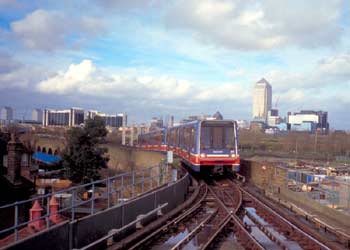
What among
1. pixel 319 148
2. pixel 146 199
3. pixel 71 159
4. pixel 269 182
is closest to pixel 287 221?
pixel 146 199

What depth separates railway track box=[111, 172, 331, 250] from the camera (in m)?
12.8

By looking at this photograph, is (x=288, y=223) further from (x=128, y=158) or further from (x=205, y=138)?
(x=128, y=158)

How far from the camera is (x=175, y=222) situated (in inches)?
623

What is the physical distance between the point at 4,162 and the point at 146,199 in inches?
611

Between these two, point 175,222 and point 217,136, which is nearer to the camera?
point 175,222

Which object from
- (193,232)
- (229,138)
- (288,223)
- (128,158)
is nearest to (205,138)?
(229,138)

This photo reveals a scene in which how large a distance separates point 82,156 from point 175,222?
31749 millimetres

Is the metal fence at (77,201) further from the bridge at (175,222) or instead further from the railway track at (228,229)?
the railway track at (228,229)

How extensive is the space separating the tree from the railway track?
26072 millimetres

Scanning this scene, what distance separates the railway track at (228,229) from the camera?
1284 centimetres

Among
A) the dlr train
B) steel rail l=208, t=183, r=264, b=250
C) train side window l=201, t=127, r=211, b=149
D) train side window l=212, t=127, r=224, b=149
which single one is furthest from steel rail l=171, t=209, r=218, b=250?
train side window l=212, t=127, r=224, b=149

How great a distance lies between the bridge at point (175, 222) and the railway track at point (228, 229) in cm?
2

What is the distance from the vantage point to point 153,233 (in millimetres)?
13703

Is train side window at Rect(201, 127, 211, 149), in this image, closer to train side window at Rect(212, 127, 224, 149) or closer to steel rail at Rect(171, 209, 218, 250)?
train side window at Rect(212, 127, 224, 149)
